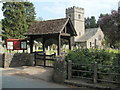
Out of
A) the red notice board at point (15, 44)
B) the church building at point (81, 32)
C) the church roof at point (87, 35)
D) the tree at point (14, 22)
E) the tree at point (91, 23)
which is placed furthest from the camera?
the tree at point (91, 23)

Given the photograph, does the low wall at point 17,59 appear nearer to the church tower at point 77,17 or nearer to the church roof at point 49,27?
the church roof at point 49,27

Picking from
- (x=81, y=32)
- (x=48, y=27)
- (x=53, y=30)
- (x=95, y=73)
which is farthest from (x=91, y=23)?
(x=95, y=73)

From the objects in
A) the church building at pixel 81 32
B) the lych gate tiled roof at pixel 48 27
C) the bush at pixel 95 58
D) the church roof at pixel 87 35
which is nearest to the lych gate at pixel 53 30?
the lych gate tiled roof at pixel 48 27

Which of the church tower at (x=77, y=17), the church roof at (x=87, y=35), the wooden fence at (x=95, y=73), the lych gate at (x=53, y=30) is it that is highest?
the church tower at (x=77, y=17)

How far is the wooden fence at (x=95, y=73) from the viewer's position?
7615 millimetres

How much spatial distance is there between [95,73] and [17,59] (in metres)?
8.62

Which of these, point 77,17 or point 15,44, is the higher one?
point 77,17

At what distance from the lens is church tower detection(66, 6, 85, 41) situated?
57.4 meters

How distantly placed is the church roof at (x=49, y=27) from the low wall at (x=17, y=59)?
233cm

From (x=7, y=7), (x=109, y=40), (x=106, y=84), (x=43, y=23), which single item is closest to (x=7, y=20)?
(x=7, y=7)

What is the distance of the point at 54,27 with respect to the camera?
557 inches

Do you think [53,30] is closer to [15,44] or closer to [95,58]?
[15,44]

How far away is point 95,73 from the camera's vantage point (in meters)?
7.76

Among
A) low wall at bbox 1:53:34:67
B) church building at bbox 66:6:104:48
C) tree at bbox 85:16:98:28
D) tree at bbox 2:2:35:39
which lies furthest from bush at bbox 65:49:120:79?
tree at bbox 85:16:98:28
